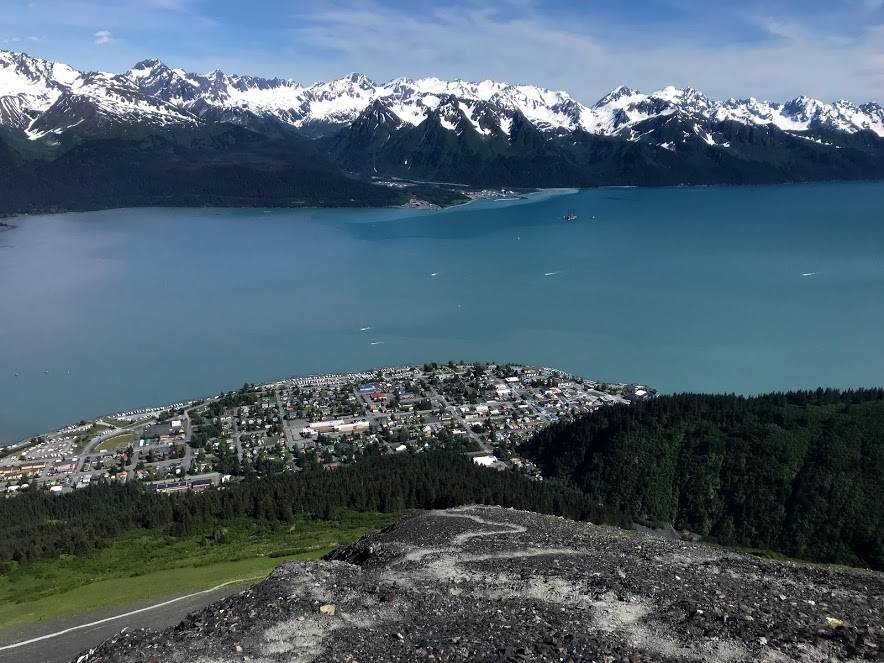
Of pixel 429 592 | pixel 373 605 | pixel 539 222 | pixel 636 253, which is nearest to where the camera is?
pixel 373 605


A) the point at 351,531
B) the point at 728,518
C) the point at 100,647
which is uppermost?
the point at 100,647

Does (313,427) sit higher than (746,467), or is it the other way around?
(746,467)

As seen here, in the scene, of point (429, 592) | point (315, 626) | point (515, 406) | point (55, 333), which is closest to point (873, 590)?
point (429, 592)

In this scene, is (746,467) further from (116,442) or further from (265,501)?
(116,442)

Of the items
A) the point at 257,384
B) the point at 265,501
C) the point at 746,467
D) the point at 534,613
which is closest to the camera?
the point at 534,613

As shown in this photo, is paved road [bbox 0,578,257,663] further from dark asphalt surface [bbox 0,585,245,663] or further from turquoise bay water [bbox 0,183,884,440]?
turquoise bay water [bbox 0,183,884,440]

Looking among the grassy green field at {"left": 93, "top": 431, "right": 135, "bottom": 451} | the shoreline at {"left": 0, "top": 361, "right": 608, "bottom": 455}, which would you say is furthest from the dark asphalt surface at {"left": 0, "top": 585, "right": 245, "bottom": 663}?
the shoreline at {"left": 0, "top": 361, "right": 608, "bottom": 455}

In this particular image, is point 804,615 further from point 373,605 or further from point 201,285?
point 201,285

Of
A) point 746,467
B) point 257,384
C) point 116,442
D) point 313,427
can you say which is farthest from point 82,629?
point 257,384
